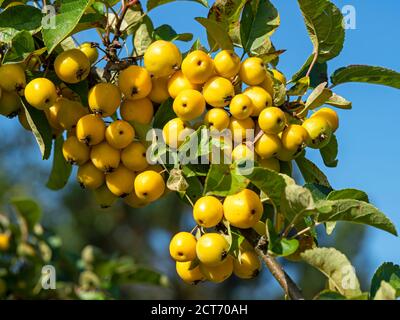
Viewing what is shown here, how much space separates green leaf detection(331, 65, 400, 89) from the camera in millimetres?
1312

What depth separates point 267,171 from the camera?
1.07m

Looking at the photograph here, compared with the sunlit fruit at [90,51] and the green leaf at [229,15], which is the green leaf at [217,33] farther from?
the sunlit fruit at [90,51]

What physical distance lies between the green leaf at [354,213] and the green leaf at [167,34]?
1.94 ft

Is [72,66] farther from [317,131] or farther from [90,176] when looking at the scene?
[317,131]

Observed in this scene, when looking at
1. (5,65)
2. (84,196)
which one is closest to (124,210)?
(84,196)

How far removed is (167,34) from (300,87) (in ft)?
1.29

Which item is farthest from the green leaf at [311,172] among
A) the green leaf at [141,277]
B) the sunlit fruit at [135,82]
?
the green leaf at [141,277]

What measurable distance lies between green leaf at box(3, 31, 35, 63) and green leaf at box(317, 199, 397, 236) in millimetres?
693

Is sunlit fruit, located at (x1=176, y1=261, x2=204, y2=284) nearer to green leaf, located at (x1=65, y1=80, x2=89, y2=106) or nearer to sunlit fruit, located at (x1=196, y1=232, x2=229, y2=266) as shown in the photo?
sunlit fruit, located at (x1=196, y1=232, x2=229, y2=266)

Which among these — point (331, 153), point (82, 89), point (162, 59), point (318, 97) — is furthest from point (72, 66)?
point (331, 153)

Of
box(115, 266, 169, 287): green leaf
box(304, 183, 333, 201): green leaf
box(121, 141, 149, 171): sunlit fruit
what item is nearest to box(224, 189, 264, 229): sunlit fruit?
box(304, 183, 333, 201): green leaf

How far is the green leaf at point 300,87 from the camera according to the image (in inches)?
49.7

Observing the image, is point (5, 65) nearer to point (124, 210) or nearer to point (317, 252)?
point (317, 252)
